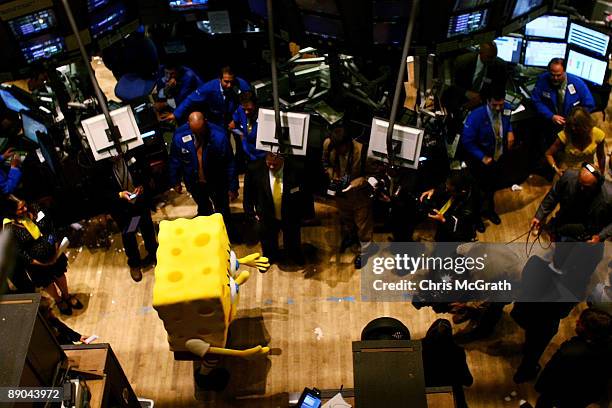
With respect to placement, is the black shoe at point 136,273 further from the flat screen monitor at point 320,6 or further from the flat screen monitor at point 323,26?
the flat screen monitor at point 320,6

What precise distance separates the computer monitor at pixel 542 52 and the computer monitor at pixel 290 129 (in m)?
2.78

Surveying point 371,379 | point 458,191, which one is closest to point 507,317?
point 458,191

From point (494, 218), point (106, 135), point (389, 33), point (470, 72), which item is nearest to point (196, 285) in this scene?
point (106, 135)

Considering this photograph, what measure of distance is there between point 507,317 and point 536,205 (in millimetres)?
1388

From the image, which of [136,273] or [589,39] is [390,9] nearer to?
[589,39]

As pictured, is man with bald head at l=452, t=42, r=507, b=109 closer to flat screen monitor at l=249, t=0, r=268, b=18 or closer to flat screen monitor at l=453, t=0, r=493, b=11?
flat screen monitor at l=453, t=0, r=493, b=11

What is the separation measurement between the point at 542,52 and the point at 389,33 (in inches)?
85.2

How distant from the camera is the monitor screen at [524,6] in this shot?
223 inches

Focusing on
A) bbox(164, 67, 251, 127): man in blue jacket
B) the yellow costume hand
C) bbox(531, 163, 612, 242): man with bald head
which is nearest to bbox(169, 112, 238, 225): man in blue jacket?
bbox(164, 67, 251, 127): man in blue jacket

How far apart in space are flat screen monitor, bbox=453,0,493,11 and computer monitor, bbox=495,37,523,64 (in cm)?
172

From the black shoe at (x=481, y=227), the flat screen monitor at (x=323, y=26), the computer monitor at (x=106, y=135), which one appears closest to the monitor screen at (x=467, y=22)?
the flat screen monitor at (x=323, y=26)

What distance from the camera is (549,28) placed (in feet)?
22.8

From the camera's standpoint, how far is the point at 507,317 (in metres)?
6.03

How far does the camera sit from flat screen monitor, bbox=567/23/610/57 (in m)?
6.62
